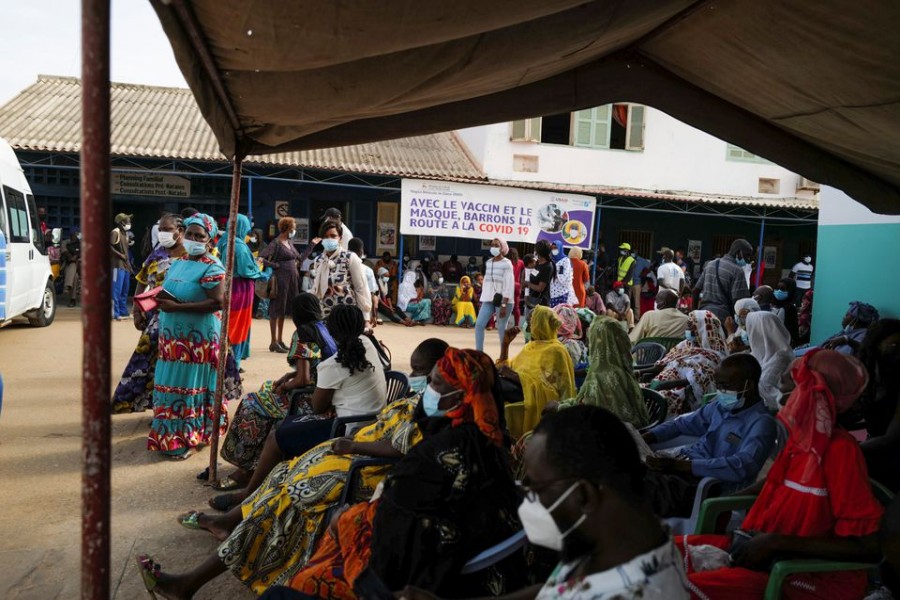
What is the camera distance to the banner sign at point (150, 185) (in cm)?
1516

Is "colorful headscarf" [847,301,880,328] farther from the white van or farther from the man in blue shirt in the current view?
the white van

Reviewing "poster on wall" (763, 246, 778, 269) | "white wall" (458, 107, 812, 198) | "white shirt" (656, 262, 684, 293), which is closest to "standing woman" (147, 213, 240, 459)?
"white shirt" (656, 262, 684, 293)

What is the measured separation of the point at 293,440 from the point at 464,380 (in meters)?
1.48

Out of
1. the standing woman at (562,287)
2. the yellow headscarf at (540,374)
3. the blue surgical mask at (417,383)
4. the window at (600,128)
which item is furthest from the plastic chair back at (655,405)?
the window at (600,128)

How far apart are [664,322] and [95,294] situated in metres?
5.46

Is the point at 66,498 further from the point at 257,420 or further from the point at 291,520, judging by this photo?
the point at 291,520

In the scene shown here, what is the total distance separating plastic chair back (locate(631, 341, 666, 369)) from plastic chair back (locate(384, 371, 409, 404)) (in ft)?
8.26

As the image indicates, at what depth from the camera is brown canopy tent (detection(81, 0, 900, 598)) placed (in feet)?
4.92

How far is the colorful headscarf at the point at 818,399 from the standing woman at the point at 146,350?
14.4 ft

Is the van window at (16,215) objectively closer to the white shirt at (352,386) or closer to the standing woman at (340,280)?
the standing woman at (340,280)

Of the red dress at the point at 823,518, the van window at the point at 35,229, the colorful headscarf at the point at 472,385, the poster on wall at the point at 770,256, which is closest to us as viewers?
the red dress at the point at 823,518

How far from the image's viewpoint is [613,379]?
3943mm

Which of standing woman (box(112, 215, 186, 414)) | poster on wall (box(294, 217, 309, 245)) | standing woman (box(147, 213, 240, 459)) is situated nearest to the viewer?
standing woman (box(147, 213, 240, 459))

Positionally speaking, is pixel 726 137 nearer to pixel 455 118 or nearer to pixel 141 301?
pixel 455 118
